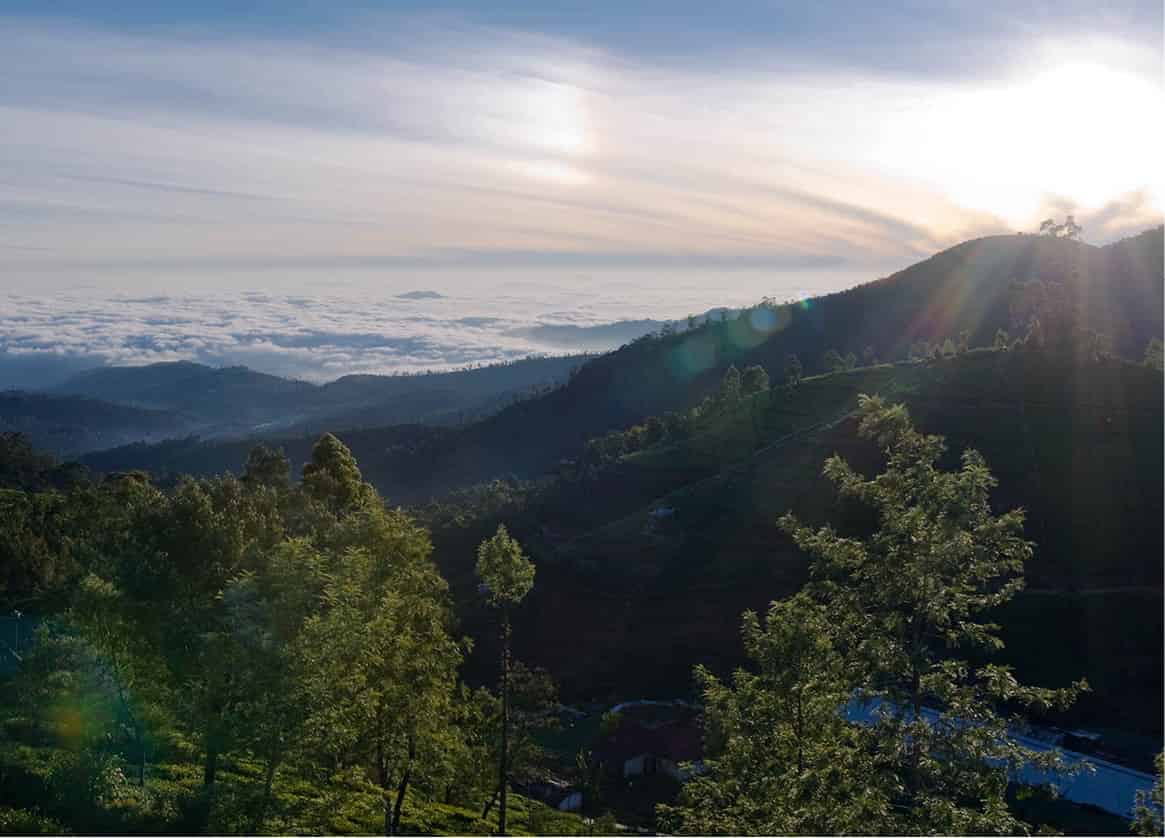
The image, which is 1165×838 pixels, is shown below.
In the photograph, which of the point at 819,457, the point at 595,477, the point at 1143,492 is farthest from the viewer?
the point at 595,477

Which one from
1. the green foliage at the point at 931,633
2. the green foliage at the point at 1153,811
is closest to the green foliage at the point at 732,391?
the green foliage at the point at 931,633

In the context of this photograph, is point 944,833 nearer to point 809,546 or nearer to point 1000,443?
point 809,546

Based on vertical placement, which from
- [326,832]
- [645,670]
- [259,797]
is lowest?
[645,670]

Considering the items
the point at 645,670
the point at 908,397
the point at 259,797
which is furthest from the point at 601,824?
the point at 908,397

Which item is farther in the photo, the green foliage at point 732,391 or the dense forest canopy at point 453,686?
the green foliage at point 732,391

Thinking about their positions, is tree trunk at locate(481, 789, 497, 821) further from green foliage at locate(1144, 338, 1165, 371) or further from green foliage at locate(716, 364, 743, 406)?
green foliage at locate(716, 364, 743, 406)

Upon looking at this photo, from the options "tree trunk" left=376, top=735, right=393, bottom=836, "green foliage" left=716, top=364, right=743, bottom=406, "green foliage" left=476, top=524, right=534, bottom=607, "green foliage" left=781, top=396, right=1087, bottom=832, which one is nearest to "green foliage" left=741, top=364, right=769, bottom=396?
"green foliage" left=716, top=364, right=743, bottom=406

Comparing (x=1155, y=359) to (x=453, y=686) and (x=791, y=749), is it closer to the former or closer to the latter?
(x=453, y=686)

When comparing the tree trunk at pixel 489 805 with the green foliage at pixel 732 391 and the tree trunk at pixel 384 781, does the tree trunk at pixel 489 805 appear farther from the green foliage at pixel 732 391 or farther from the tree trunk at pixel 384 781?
the green foliage at pixel 732 391

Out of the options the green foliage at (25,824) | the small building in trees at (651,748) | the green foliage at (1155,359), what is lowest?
the small building in trees at (651,748)
